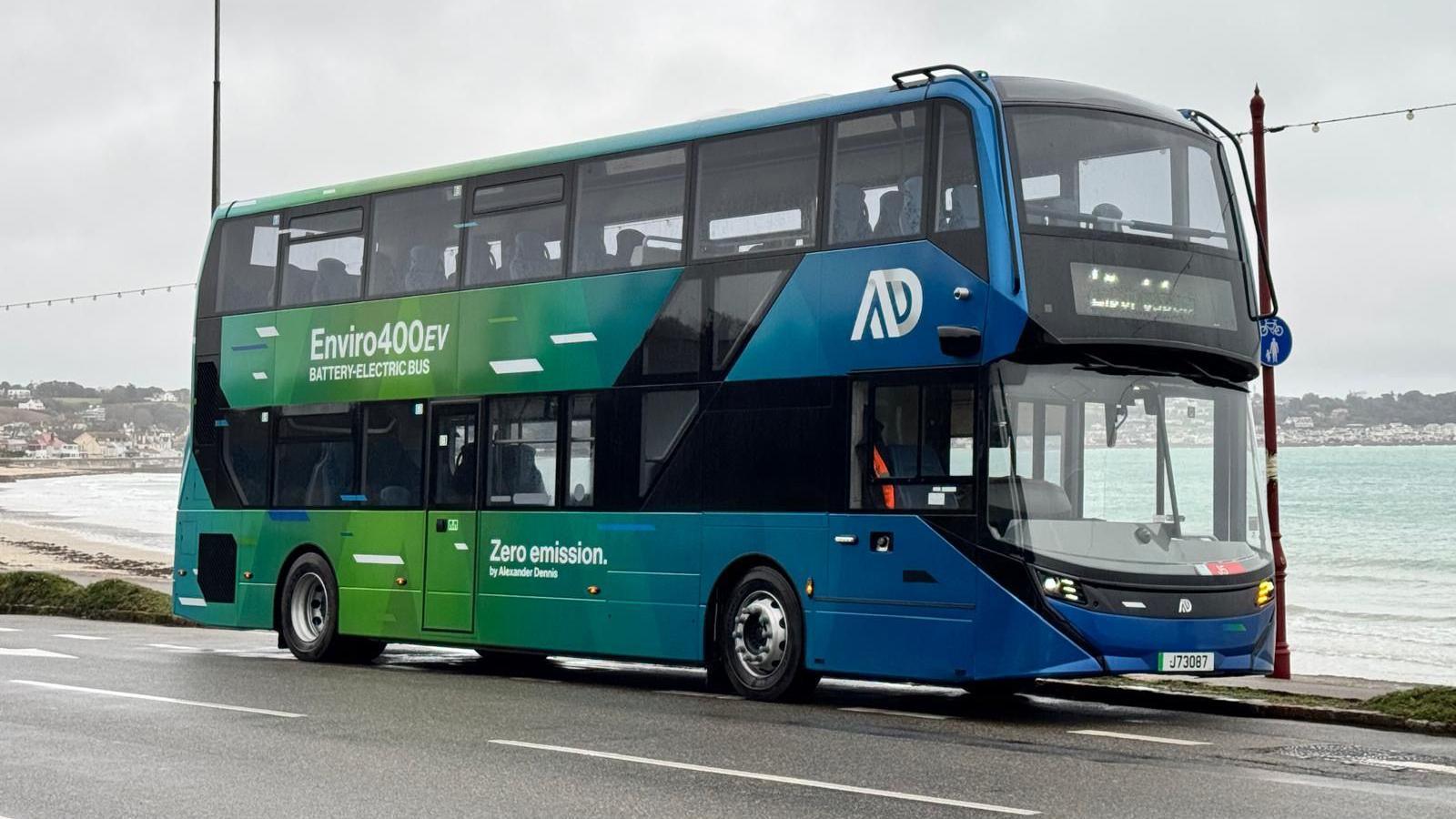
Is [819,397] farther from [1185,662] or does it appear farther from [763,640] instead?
[1185,662]

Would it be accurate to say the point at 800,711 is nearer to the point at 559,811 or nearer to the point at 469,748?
the point at 469,748

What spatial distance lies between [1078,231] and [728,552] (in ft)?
12.8

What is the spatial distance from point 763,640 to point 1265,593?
3.86 metres

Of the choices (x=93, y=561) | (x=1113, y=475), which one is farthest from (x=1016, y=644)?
(x=93, y=561)

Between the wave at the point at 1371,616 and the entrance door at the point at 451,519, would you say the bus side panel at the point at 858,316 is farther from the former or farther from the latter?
the wave at the point at 1371,616

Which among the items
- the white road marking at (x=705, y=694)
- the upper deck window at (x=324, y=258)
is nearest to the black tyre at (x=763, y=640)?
the white road marking at (x=705, y=694)

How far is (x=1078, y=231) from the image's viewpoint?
534 inches

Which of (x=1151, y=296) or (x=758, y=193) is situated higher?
(x=758, y=193)

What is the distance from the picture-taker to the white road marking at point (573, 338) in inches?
652

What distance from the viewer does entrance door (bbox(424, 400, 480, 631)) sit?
17906 mm

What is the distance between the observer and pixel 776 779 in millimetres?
10062

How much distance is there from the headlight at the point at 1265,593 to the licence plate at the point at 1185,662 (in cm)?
77

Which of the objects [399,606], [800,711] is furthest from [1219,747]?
[399,606]

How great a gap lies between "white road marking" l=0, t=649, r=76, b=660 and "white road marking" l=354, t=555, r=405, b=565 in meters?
2.90
